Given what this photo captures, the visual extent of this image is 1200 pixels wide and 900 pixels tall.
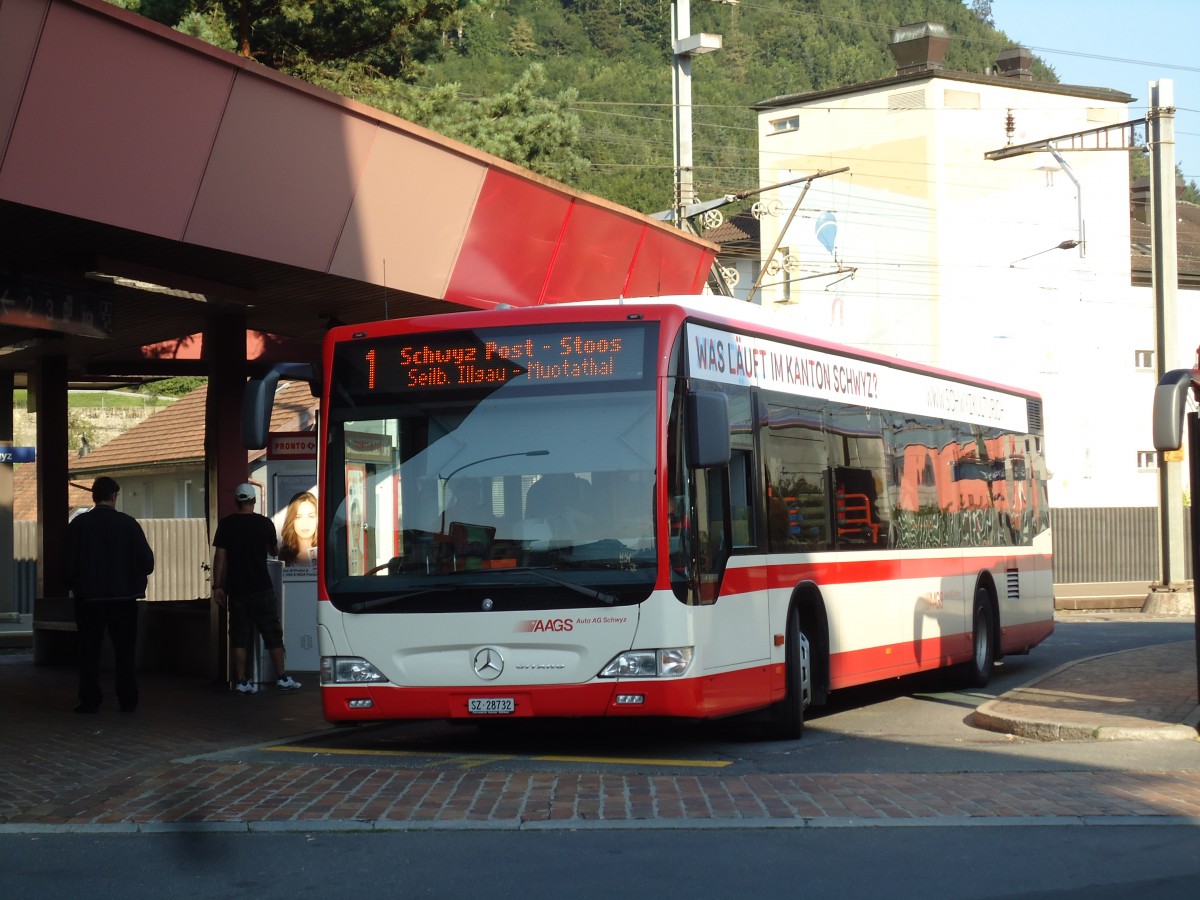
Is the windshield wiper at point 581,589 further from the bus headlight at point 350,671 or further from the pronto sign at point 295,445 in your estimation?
the pronto sign at point 295,445

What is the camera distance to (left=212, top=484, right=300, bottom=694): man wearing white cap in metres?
14.1

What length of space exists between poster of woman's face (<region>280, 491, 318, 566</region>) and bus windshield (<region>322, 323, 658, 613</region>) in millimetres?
5354

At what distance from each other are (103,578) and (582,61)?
86869 millimetres

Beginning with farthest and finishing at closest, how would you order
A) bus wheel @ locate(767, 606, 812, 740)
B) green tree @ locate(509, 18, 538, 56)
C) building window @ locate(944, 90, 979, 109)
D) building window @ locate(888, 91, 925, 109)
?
green tree @ locate(509, 18, 538, 56), building window @ locate(944, 90, 979, 109), building window @ locate(888, 91, 925, 109), bus wheel @ locate(767, 606, 812, 740)

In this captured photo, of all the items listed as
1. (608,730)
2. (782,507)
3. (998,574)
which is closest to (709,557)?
(782,507)

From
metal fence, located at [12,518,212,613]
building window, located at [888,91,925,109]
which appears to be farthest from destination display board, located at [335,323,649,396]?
building window, located at [888,91,925,109]

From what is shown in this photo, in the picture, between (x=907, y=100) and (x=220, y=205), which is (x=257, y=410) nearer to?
(x=220, y=205)

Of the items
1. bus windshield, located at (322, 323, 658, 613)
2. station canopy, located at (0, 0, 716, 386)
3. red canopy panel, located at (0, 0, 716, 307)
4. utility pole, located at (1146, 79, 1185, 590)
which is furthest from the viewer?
utility pole, located at (1146, 79, 1185, 590)

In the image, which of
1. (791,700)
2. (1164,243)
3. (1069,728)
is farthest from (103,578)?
(1164,243)

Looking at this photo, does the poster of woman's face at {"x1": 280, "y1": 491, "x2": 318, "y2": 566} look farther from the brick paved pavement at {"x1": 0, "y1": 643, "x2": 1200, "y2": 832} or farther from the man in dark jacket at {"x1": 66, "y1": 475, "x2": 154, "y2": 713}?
the brick paved pavement at {"x1": 0, "y1": 643, "x2": 1200, "y2": 832}

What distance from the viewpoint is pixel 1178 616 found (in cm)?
2927

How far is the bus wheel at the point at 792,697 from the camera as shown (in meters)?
11.3

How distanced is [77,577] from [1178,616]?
2205 cm

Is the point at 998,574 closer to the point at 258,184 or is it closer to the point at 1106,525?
the point at 258,184
